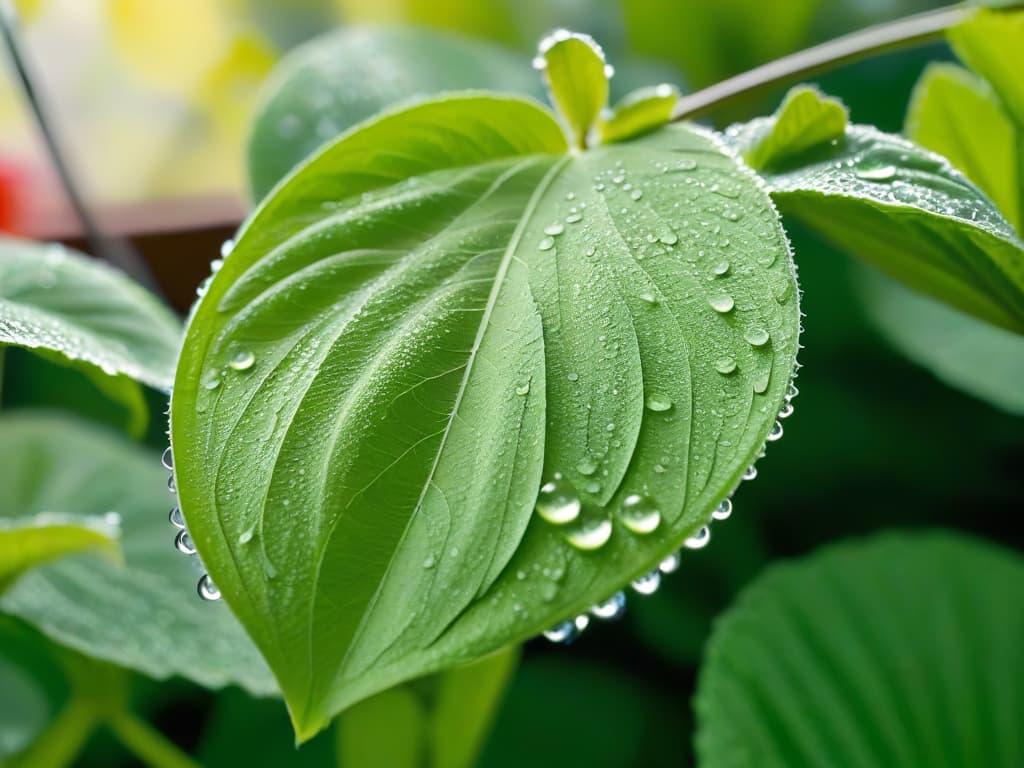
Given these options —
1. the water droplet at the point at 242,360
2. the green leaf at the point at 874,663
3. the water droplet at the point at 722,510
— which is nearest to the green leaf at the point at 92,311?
the water droplet at the point at 242,360

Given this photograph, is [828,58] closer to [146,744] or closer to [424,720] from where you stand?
[424,720]

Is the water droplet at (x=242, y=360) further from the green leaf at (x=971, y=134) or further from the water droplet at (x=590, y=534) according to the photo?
the green leaf at (x=971, y=134)

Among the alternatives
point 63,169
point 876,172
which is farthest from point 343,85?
point 876,172

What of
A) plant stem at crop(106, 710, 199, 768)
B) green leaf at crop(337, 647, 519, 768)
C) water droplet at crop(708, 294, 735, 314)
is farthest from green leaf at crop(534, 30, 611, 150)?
plant stem at crop(106, 710, 199, 768)

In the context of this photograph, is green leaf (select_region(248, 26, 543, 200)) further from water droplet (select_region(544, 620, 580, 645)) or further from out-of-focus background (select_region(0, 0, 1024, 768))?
water droplet (select_region(544, 620, 580, 645))

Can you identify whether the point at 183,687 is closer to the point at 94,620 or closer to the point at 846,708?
the point at 94,620

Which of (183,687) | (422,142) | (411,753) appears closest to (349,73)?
(422,142)
